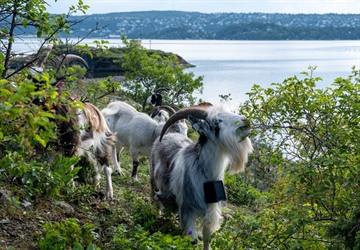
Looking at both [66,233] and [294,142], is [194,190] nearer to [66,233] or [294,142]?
[294,142]

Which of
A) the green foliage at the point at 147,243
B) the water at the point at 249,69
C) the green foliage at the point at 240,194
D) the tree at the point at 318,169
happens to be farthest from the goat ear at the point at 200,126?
the green foliage at the point at 240,194

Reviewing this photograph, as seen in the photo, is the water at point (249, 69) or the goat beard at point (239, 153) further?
the water at point (249, 69)

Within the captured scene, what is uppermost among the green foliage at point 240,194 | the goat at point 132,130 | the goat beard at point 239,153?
the goat beard at point 239,153

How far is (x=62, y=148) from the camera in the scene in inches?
241

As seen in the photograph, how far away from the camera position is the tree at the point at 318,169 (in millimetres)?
3920

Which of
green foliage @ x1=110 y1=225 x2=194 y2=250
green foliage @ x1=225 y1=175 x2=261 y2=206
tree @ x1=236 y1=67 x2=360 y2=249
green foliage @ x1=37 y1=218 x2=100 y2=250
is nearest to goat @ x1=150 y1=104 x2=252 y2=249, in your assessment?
tree @ x1=236 y1=67 x2=360 y2=249

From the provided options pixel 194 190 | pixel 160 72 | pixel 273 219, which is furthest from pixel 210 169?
pixel 160 72

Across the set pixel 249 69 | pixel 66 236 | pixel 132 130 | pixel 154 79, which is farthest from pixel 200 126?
pixel 249 69

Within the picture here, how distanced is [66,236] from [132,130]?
6.04 m

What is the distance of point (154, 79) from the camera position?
2364 cm

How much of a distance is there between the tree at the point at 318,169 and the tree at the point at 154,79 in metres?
17.7

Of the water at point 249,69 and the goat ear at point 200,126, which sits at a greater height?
the goat ear at point 200,126

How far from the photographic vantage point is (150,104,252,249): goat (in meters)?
5.35

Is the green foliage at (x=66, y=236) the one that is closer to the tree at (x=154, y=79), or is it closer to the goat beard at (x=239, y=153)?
the goat beard at (x=239, y=153)
